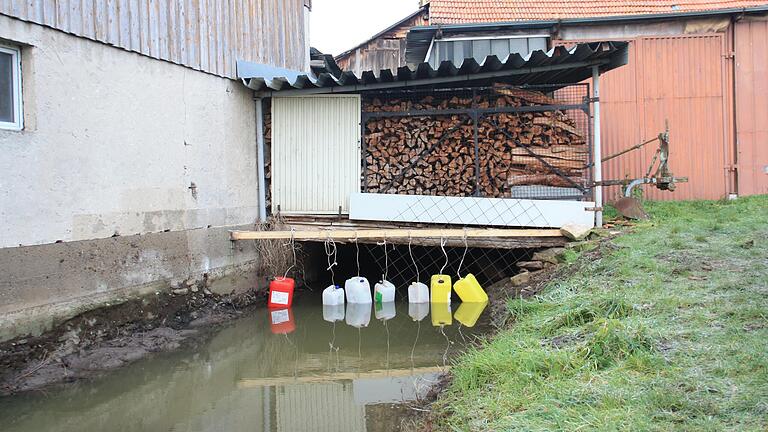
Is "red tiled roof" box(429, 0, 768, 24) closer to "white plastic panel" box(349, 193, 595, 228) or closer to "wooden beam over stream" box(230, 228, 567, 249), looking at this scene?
"white plastic panel" box(349, 193, 595, 228)

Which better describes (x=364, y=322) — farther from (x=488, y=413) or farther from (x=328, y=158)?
(x=488, y=413)

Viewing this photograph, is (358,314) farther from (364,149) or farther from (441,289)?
(364,149)

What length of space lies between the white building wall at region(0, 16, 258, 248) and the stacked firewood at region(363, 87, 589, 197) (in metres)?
2.32

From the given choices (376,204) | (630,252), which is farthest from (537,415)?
(376,204)

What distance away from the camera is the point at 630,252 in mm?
7578

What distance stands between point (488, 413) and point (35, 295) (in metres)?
4.65

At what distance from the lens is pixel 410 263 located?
11.7 metres

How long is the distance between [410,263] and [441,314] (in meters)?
2.90

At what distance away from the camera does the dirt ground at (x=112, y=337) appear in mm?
5844

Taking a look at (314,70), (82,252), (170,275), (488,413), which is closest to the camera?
(488,413)

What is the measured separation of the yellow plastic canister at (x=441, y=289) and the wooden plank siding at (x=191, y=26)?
4.44 meters

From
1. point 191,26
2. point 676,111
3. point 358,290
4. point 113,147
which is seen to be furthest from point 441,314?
point 676,111

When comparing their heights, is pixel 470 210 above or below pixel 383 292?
above

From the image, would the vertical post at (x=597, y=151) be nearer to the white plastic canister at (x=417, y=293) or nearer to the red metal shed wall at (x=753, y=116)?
the white plastic canister at (x=417, y=293)
